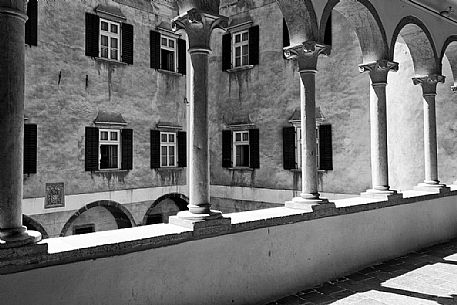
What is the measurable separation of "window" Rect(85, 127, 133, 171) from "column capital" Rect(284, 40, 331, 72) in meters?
9.02

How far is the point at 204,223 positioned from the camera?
377 centimetres

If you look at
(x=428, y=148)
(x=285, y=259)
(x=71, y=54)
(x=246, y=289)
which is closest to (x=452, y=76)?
(x=428, y=148)

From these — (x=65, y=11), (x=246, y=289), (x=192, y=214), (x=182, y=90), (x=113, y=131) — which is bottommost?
(x=246, y=289)

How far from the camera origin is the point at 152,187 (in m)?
14.3

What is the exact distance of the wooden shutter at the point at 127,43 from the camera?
44.3ft

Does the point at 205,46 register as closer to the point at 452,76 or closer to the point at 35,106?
the point at 452,76

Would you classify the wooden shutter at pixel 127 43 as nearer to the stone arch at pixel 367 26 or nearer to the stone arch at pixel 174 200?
the stone arch at pixel 174 200

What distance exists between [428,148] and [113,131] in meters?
9.71

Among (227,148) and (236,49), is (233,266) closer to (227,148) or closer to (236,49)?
(227,148)

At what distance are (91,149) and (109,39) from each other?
3810mm

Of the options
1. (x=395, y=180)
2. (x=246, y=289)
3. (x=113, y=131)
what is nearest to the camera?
(x=246, y=289)

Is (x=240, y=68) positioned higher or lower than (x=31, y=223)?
higher

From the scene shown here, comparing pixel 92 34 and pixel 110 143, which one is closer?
pixel 92 34

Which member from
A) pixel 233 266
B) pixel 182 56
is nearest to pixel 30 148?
pixel 182 56
